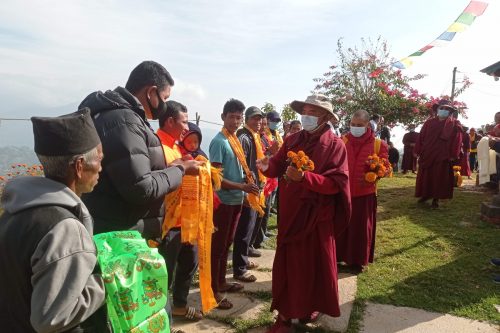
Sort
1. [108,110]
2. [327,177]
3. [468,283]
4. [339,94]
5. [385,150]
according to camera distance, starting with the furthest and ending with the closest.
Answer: [339,94], [385,150], [468,283], [327,177], [108,110]

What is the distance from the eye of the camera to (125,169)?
6.91ft

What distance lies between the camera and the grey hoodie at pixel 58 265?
1.36m

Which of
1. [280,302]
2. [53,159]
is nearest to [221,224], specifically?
[280,302]

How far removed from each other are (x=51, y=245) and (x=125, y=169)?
79cm

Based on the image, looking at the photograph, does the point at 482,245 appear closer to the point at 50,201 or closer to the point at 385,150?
the point at 385,150

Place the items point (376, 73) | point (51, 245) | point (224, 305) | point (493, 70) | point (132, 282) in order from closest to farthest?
point (51, 245)
point (132, 282)
point (224, 305)
point (493, 70)
point (376, 73)

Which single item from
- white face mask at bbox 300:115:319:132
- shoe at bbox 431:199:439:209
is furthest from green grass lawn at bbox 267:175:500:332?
white face mask at bbox 300:115:319:132

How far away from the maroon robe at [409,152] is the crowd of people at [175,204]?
11092 mm

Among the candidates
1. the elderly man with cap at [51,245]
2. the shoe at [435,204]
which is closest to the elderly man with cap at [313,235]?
the elderly man with cap at [51,245]

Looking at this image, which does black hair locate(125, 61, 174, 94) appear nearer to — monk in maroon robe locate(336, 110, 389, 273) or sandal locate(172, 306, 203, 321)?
sandal locate(172, 306, 203, 321)

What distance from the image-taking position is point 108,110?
2.24 metres

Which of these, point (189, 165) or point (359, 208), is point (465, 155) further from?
point (189, 165)

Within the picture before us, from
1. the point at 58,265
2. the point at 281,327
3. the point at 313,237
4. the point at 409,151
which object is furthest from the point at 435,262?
the point at 409,151

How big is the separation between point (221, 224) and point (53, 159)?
2655 mm
